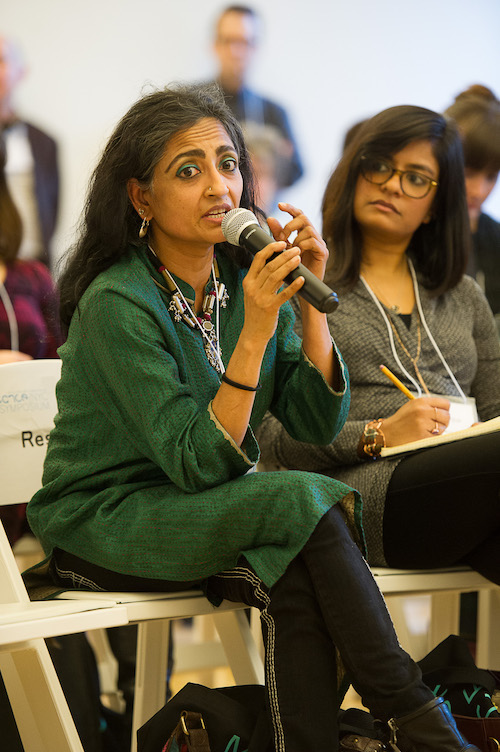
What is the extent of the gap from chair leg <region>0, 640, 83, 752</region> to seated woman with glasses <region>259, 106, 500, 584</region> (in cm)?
53

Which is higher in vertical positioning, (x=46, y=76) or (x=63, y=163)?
(x=46, y=76)

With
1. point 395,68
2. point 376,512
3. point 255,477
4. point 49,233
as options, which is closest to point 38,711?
point 255,477

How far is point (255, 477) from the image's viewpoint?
1158mm

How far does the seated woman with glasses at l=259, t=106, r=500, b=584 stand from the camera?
1.41 m

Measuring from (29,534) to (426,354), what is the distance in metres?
1.03

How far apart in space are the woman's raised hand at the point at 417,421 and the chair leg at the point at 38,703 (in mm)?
660

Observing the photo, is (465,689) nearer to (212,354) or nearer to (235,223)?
(212,354)

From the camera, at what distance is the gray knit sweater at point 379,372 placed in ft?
4.83

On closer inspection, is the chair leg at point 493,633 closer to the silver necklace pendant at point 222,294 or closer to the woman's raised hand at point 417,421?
the woman's raised hand at point 417,421

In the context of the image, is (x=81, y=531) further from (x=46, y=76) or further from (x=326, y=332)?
(x=46, y=76)

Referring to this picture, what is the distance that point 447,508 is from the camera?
1368 mm

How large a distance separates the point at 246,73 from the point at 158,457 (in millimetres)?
2253

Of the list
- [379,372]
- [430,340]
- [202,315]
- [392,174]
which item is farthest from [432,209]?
[202,315]

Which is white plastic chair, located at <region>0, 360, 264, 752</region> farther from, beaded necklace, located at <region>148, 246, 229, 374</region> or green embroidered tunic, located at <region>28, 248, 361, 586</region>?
beaded necklace, located at <region>148, 246, 229, 374</region>
